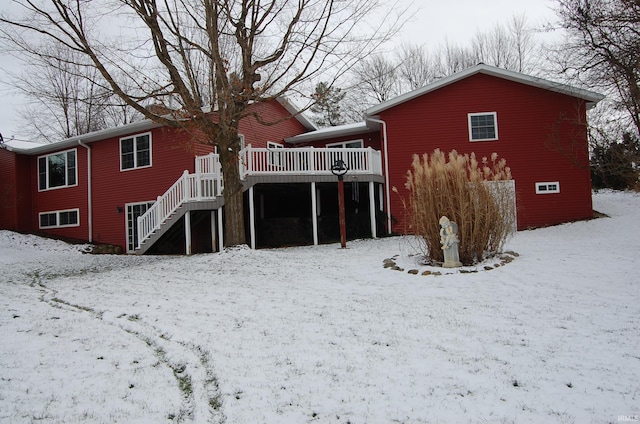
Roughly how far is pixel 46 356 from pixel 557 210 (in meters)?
14.1

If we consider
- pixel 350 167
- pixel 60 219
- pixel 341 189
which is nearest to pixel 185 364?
pixel 341 189

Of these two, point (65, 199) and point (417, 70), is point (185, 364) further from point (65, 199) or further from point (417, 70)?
point (417, 70)

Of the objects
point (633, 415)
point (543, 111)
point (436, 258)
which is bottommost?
point (633, 415)

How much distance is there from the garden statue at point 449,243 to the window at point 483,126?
7.57 meters

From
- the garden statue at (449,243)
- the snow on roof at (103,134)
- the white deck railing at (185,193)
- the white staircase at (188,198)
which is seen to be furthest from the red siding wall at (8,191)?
the garden statue at (449,243)

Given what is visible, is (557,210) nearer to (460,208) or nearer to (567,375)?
(460,208)

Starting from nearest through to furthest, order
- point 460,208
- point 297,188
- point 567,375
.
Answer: point 567,375, point 460,208, point 297,188

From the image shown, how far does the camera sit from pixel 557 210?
1393 cm

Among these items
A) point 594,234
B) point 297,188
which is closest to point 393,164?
point 297,188

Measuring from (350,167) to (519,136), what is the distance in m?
5.53

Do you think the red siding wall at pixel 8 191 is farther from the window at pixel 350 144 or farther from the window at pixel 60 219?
the window at pixel 350 144

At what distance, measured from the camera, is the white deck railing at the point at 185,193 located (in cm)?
1285

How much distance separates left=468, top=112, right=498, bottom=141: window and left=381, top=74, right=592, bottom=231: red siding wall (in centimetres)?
13

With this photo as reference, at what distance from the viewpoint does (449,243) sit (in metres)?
7.76
